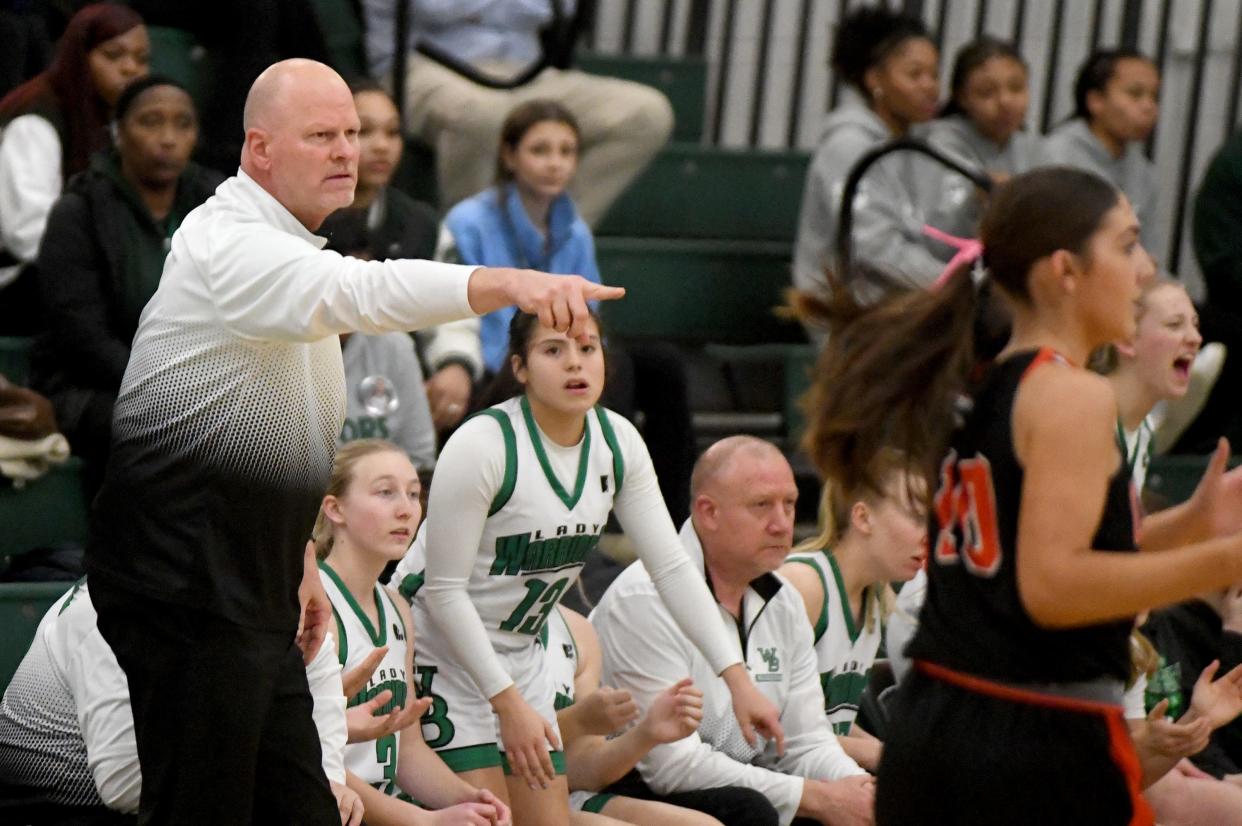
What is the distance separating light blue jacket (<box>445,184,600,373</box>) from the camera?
19.8 feet

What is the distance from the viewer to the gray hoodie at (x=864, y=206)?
6.70 m

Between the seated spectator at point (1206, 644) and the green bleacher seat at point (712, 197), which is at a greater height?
the green bleacher seat at point (712, 197)

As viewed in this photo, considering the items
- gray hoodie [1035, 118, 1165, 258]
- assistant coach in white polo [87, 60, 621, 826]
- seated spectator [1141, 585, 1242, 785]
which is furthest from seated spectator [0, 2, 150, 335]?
seated spectator [1141, 585, 1242, 785]

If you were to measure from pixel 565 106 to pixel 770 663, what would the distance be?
266 centimetres

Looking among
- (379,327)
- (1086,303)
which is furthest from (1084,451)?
(379,327)

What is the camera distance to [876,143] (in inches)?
272

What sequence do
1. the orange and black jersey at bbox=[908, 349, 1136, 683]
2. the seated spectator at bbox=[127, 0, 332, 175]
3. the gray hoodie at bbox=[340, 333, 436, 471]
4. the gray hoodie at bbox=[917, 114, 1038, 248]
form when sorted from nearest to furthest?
the orange and black jersey at bbox=[908, 349, 1136, 683] → the gray hoodie at bbox=[340, 333, 436, 471] → the seated spectator at bbox=[127, 0, 332, 175] → the gray hoodie at bbox=[917, 114, 1038, 248]

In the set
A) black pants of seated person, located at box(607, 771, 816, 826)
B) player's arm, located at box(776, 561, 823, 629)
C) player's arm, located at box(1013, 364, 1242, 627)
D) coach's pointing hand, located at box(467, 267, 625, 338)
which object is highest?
coach's pointing hand, located at box(467, 267, 625, 338)

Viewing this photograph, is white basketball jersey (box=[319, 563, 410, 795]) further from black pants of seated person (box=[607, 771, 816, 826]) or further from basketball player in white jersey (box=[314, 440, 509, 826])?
black pants of seated person (box=[607, 771, 816, 826])

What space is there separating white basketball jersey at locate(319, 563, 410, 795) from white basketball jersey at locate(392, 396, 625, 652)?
19 cm

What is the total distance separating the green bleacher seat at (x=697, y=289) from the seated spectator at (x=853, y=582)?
213 centimetres

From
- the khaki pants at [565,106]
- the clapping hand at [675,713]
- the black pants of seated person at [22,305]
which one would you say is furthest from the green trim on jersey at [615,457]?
the khaki pants at [565,106]

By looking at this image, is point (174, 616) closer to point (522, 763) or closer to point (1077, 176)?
point (522, 763)

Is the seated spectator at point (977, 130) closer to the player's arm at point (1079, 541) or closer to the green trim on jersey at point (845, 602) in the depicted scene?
the green trim on jersey at point (845, 602)
